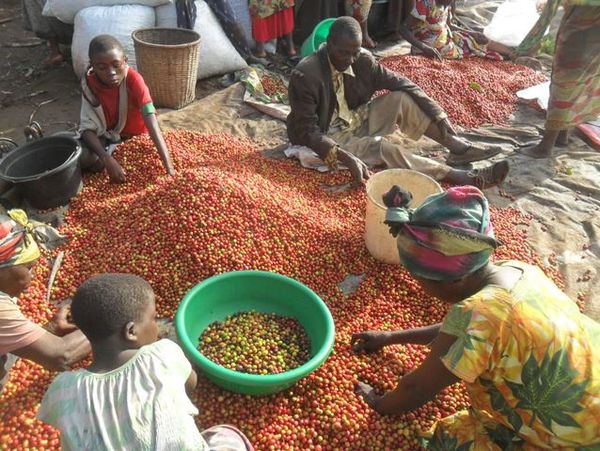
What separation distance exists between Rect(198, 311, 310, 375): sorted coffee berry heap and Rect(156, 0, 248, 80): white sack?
Result: 12.8 ft

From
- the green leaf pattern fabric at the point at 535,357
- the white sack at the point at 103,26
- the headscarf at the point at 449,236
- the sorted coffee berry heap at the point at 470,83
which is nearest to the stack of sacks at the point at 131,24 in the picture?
the white sack at the point at 103,26

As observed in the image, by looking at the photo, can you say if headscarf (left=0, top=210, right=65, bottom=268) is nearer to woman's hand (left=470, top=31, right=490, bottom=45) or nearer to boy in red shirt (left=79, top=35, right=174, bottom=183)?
boy in red shirt (left=79, top=35, right=174, bottom=183)

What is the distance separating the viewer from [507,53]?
709cm

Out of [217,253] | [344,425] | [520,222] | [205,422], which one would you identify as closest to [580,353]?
[344,425]

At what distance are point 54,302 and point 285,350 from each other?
55.8 inches

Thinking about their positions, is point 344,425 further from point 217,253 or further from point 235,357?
point 217,253

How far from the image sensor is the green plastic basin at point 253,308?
2223 mm

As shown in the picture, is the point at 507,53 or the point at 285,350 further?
the point at 507,53

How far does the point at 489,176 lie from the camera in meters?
4.06

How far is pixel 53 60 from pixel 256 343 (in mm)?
5109

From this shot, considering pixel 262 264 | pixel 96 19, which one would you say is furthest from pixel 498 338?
pixel 96 19

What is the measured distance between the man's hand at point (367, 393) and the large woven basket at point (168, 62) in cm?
382

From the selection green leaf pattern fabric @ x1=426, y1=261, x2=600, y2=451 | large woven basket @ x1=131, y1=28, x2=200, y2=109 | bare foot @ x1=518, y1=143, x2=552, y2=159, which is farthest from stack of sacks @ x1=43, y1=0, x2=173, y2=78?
green leaf pattern fabric @ x1=426, y1=261, x2=600, y2=451

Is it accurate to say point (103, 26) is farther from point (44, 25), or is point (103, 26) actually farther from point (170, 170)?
point (170, 170)
